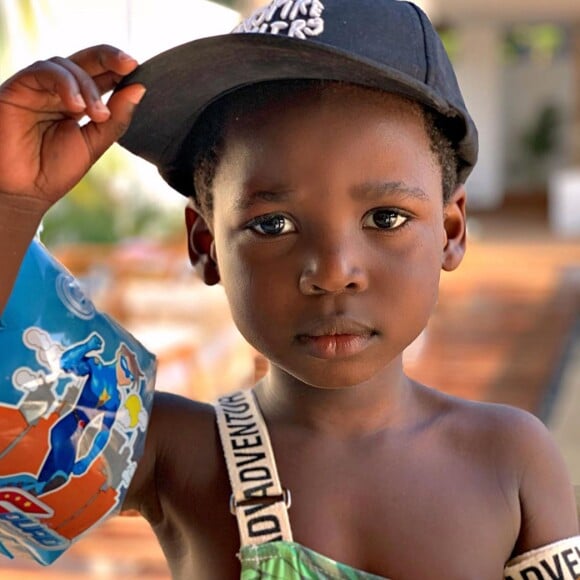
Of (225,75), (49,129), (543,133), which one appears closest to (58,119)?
(49,129)

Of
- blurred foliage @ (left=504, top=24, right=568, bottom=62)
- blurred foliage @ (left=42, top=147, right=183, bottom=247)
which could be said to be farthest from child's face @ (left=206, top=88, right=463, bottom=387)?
blurred foliage @ (left=504, top=24, right=568, bottom=62)

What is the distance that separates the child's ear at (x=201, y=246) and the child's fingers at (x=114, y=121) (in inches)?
8.8

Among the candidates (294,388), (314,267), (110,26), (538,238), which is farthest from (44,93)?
(538,238)

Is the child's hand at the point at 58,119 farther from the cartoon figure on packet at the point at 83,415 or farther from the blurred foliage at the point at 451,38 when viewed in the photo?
the blurred foliage at the point at 451,38

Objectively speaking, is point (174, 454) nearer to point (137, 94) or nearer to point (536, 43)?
point (137, 94)

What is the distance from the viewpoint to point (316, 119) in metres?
1.07

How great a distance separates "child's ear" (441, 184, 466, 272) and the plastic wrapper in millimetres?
385

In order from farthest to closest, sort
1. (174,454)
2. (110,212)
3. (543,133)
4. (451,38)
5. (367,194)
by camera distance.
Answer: (543,133) → (451,38) → (110,212) → (174,454) → (367,194)

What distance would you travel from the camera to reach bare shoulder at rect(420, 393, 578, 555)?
119cm

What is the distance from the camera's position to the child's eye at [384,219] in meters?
1.07

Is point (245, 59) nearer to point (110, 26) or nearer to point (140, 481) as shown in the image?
point (140, 481)

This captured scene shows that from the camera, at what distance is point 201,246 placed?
126 cm

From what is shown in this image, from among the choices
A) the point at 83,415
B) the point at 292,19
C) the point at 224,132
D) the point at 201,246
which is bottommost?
the point at 83,415

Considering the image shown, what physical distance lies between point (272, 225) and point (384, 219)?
0.12m
